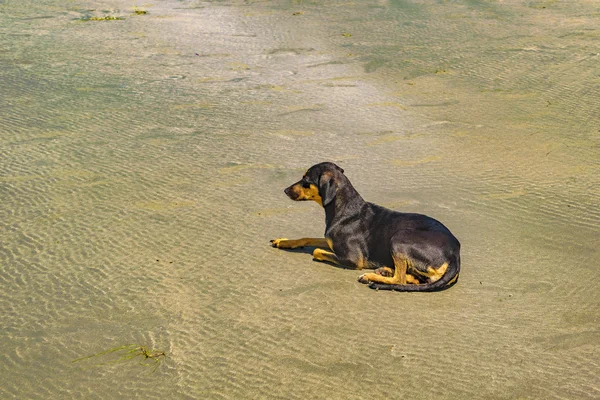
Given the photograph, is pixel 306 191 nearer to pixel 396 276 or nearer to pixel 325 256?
pixel 325 256

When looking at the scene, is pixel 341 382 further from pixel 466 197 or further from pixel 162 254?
pixel 466 197

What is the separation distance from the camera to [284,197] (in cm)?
759

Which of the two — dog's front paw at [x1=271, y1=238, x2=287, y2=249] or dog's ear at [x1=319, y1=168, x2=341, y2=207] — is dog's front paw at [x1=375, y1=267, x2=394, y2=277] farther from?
dog's front paw at [x1=271, y1=238, x2=287, y2=249]

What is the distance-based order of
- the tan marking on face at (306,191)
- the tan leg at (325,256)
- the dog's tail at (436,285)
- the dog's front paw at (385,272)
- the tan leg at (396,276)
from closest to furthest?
1. the dog's tail at (436,285)
2. the tan leg at (396,276)
3. the dog's front paw at (385,272)
4. the tan leg at (325,256)
5. the tan marking on face at (306,191)

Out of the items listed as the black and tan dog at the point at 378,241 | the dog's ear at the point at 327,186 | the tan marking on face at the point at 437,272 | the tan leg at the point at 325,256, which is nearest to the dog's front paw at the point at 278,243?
the black and tan dog at the point at 378,241

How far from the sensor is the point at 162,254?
6336mm

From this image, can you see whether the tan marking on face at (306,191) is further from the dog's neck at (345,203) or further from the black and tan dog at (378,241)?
the dog's neck at (345,203)

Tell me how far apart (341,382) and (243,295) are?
1345 millimetres

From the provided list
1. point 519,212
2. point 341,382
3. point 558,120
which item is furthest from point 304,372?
point 558,120

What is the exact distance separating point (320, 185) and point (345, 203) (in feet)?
0.84

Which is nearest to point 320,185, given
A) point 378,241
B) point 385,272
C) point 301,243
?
point 301,243

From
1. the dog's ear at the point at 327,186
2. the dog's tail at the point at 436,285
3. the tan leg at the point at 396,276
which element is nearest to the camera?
the dog's tail at the point at 436,285

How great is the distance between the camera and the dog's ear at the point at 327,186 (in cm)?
631

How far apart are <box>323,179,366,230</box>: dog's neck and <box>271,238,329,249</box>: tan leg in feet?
0.49
